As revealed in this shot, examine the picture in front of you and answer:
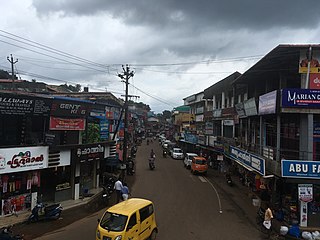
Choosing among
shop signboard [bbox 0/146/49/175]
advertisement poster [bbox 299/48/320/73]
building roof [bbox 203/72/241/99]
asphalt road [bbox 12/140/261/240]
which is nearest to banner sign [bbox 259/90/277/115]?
advertisement poster [bbox 299/48/320/73]

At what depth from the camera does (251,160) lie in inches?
733

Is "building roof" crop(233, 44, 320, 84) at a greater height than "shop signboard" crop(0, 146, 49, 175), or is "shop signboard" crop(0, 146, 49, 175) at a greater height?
"building roof" crop(233, 44, 320, 84)

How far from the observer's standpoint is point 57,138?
19.8 m

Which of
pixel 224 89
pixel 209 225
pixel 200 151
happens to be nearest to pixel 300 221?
pixel 209 225

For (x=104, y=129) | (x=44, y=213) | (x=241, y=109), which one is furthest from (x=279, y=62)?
(x=44, y=213)

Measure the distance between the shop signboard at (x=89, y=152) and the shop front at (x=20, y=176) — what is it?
8.95 feet

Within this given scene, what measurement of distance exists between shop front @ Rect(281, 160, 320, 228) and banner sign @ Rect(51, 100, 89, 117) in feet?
43.6

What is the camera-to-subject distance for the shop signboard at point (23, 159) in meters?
15.1

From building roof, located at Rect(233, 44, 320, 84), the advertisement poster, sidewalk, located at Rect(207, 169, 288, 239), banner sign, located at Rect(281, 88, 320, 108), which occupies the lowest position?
sidewalk, located at Rect(207, 169, 288, 239)

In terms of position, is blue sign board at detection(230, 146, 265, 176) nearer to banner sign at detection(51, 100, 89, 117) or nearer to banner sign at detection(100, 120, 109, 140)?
banner sign at detection(100, 120, 109, 140)

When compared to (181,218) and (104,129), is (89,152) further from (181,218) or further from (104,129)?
(181,218)

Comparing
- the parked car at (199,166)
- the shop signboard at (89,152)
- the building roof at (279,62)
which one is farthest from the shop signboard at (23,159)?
the parked car at (199,166)

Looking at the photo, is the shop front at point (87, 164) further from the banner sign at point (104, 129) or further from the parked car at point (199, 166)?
the parked car at point (199, 166)

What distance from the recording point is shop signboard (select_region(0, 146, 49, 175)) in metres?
15.1
